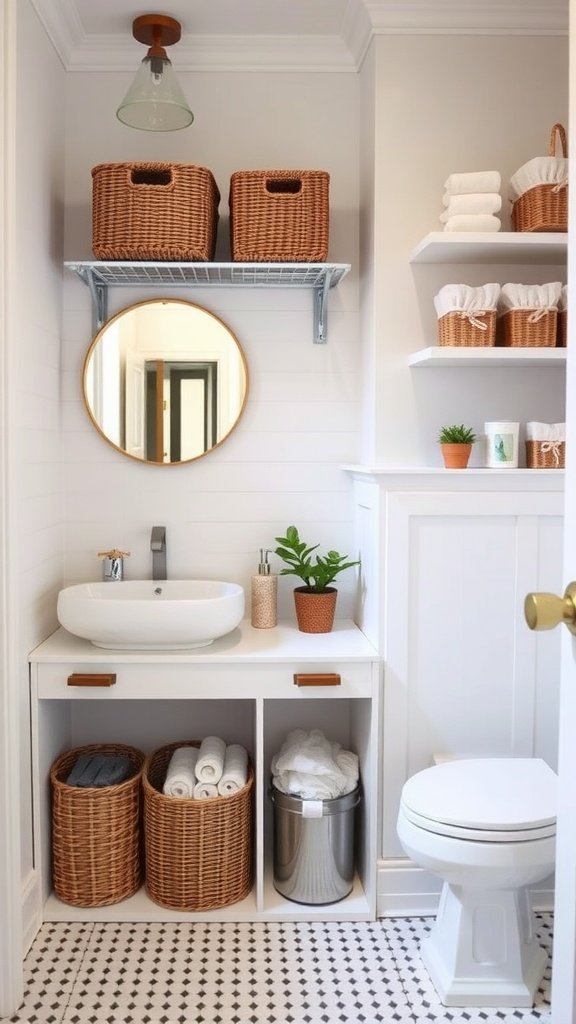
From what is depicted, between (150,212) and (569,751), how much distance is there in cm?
199

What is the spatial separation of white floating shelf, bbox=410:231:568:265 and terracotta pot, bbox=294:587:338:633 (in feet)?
3.37

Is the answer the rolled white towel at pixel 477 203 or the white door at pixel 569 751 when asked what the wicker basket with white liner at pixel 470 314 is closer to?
the rolled white towel at pixel 477 203

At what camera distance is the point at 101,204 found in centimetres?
257

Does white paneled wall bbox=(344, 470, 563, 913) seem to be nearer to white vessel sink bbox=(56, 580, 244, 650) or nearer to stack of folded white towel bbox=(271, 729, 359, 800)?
stack of folded white towel bbox=(271, 729, 359, 800)

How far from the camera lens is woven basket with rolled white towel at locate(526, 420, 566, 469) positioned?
2502mm

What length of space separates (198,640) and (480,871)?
930mm

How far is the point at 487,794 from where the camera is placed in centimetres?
214

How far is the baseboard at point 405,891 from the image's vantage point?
99.6 inches

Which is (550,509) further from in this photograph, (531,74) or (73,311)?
(73,311)

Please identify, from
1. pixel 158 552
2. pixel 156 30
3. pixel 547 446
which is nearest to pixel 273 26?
pixel 156 30

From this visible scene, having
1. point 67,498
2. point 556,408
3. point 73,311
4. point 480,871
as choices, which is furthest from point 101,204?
point 480,871

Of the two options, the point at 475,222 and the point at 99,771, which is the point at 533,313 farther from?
the point at 99,771

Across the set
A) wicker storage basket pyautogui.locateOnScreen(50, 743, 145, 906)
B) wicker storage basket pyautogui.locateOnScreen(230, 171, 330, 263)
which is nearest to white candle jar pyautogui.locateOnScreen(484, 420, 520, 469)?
wicker storage basket pyautogui.locateOnScreen(230, 171, 330, 263)

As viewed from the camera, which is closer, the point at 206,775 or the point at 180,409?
the point at 206,775
